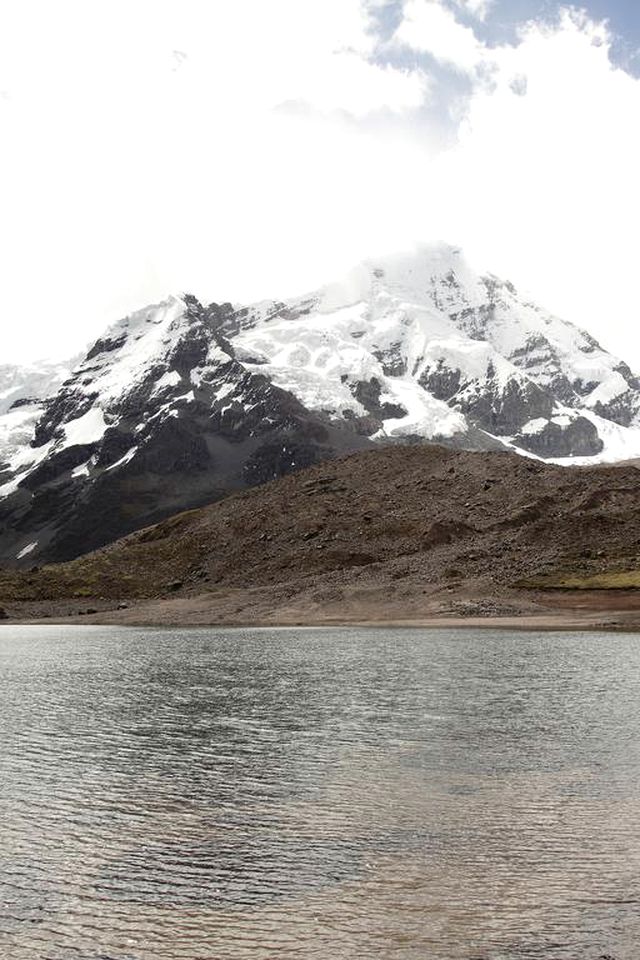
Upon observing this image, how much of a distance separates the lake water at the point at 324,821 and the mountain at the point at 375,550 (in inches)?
2738

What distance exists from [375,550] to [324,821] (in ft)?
380

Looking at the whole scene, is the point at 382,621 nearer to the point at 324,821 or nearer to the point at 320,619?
the point at 320,619

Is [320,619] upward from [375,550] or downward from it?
downward

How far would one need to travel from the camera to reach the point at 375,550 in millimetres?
138500

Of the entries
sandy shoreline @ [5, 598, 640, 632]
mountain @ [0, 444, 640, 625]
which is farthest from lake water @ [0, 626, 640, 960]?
mountain @ [0, 444, 640, 625]

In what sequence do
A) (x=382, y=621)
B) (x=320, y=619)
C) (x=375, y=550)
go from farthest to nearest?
1. (x=375, y=550)
2. (x=320, y=619)
3. (x=382, y=621)

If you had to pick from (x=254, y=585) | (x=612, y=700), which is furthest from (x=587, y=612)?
(x=612, y=700)

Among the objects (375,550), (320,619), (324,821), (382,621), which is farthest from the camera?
(375,550)

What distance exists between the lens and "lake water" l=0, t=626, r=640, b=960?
1592 centimetres

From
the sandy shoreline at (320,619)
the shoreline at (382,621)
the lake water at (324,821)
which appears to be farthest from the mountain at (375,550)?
the lake water at (324,821)

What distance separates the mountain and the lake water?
6953 cm

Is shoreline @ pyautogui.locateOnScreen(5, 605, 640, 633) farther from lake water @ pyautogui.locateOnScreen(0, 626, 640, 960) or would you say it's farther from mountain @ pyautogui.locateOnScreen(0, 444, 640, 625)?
lake water @ pyautogui.locateOnScreen(0, 626, 640, 960)

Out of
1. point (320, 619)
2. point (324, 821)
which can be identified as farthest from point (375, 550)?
point (324, 821)

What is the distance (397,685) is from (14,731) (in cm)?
2052
